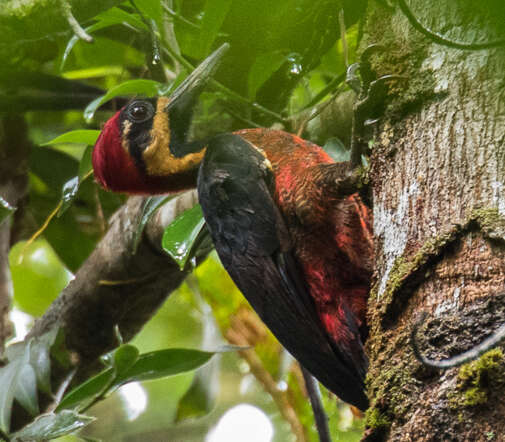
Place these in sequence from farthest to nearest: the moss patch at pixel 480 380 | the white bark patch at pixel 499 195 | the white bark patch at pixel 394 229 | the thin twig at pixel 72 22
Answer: the thin twig at pixel 72 22, the white bark patch at pixel 394 229, the white bark patch at pixel 499 195, the moss patch at pixel 480 380

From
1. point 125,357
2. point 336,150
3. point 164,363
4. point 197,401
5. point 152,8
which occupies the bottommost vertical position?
point 197,401

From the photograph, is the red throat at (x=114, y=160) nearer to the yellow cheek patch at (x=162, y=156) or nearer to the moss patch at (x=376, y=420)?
the yellow cheek patch at (x=162, y=156)

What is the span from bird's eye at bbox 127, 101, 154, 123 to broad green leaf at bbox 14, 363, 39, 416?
2.34 feet

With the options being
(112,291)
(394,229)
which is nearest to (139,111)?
(112,291)

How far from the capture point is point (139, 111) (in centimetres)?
175

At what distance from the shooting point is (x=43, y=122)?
2514 millimetres

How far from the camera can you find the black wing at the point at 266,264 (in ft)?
4.80

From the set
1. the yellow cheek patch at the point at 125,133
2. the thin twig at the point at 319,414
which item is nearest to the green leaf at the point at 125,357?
the thin twig at the point at 319,414

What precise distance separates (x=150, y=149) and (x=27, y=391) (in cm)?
69

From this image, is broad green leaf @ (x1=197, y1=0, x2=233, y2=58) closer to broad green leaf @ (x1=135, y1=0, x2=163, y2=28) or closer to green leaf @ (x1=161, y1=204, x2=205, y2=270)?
broad green leaf @ (x1=135, y1=0, x2=163, y2=28)

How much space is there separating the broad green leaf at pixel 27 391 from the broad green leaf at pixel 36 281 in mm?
1355

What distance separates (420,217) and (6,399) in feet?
4.01

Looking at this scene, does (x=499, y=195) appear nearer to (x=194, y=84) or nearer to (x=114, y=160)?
(x=194, y=84)

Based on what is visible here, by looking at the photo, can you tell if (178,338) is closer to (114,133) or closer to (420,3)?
(114,133)
